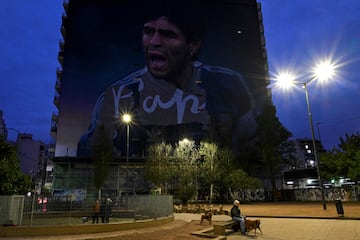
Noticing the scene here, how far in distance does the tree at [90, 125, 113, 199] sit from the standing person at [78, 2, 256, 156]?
358cm

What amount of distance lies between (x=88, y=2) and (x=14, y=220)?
67199 millimetres

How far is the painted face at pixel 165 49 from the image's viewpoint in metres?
65.0

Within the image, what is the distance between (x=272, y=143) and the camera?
47.1m

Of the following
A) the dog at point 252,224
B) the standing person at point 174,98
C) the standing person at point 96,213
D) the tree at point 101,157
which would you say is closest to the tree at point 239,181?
the standing person at point 174,98

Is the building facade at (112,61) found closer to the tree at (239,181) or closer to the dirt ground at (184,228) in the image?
the tree at (239,181)

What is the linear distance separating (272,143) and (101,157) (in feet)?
97.8

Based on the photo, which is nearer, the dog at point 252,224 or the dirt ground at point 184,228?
the dirt ground at point 184,228

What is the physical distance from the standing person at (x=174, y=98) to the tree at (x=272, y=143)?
1076cm

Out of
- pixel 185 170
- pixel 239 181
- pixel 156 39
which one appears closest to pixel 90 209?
pixel 185 170

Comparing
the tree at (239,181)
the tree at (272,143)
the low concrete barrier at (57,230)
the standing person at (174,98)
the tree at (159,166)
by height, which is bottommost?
the low concrete barrier at (57,230)

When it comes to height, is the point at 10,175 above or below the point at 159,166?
below

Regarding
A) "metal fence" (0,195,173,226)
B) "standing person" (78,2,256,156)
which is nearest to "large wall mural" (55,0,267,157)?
"standing person" (78,2,256,156)

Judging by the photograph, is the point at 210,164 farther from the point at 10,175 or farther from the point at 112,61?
the point at 112,61

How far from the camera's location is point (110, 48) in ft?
222
